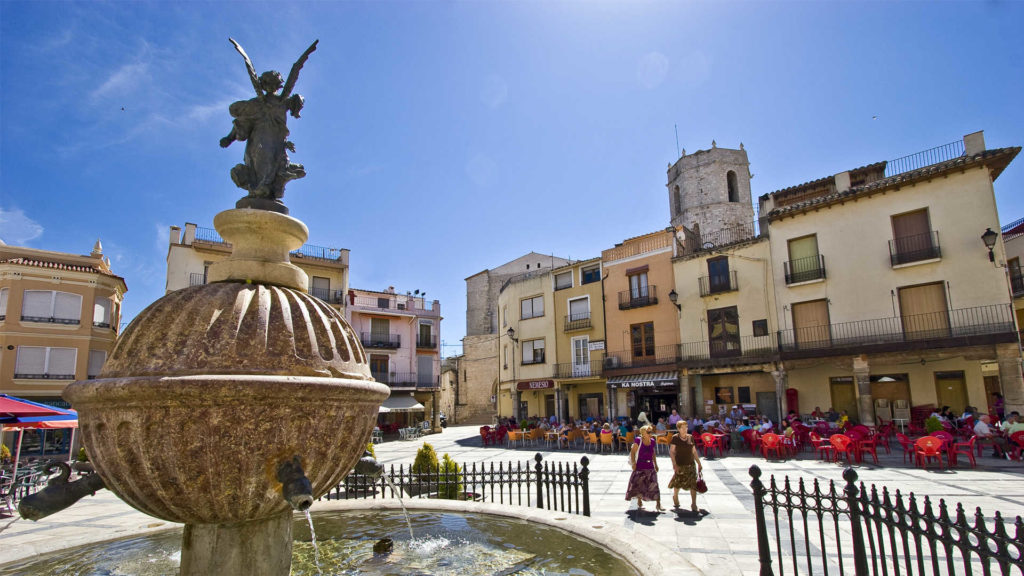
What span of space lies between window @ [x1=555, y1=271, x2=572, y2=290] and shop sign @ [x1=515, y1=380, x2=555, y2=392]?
5.51m

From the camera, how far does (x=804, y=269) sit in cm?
2167

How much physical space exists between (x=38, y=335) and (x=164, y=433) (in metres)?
28.4

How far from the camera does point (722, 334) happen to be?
2352 centimetres

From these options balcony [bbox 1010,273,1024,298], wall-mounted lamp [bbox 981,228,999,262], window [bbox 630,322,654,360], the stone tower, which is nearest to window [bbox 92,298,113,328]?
window [bbox 630,322,654,360]

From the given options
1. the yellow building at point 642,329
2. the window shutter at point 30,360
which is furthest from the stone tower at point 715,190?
the window shutter at point 30,360

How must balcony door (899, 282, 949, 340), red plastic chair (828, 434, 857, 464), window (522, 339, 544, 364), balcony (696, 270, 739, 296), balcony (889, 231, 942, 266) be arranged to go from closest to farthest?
red plastic chair (828, 434, 857, 464) < balcony door (899, 282, 949, 340) < balcony (889, 231, 942, 266) < balcony (696, 270, 739, 296) < window (522, 339, 544, 364)

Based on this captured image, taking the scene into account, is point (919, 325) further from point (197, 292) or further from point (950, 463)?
point (197, 292)

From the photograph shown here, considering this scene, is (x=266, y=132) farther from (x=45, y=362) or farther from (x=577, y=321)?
(x=45, y=362)

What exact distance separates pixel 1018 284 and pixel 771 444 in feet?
61.1

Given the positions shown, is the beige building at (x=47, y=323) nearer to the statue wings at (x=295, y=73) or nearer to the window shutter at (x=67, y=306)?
the window shutter at (x=67, y=306)

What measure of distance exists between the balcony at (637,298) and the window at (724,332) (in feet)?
10.3

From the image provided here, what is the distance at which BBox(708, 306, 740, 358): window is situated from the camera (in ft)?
75.9

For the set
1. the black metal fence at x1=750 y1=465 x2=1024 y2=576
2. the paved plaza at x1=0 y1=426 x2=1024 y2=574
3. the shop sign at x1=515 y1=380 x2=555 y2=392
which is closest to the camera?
the black metal fence at x1=750 y1=465 x2=1024 y2=576

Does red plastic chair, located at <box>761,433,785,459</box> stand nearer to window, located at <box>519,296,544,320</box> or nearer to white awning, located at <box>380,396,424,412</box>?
window, located at <box>519,296,544,320</box>
